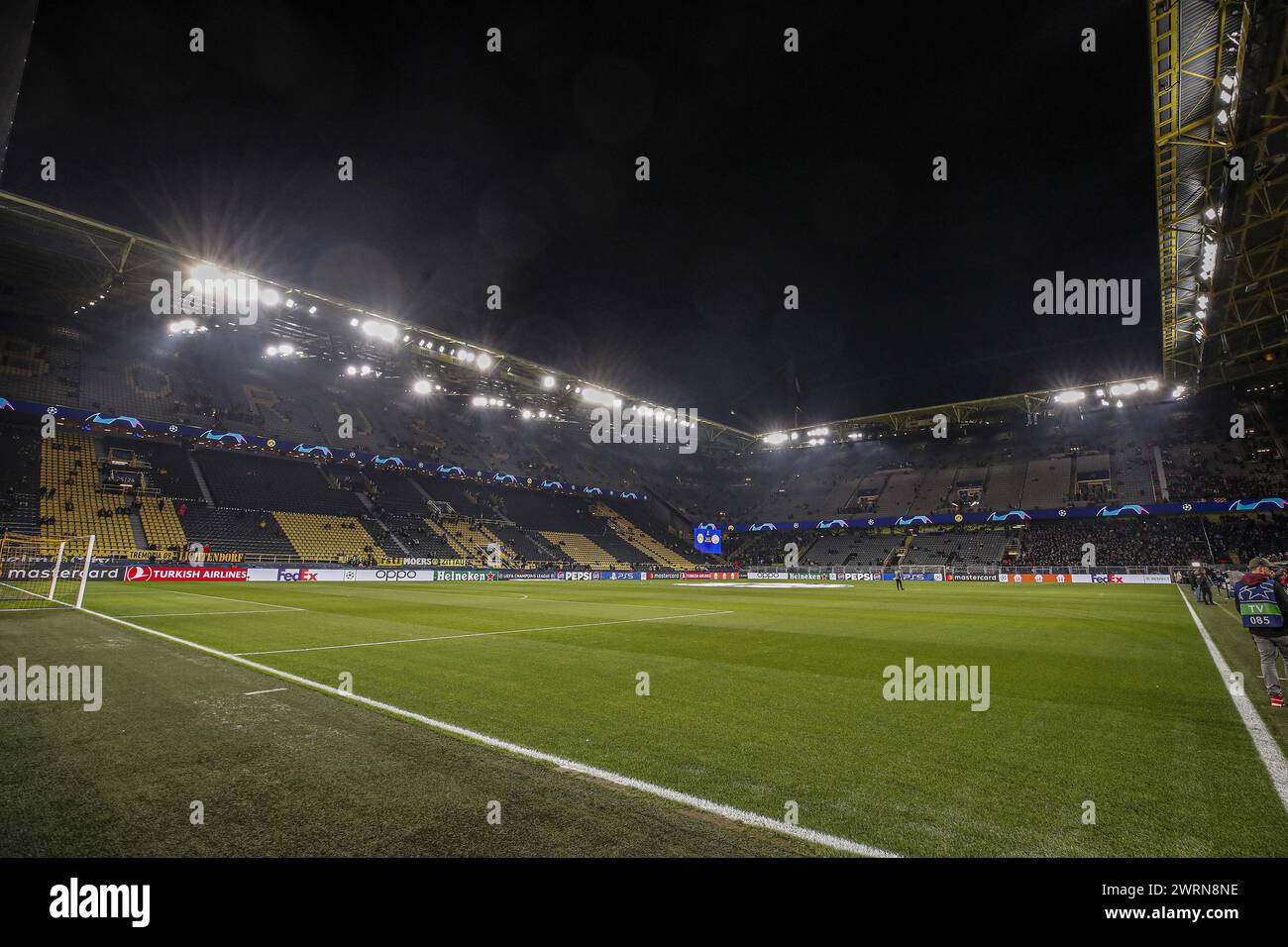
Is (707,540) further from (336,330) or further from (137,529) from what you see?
(137,529)

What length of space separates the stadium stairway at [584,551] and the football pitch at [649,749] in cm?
4267

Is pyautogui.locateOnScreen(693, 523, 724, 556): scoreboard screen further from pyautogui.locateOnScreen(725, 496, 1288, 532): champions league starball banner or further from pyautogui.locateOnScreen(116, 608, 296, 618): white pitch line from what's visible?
pyautogui.locateOnScreen(116, 608, 296, 618): white pitch line

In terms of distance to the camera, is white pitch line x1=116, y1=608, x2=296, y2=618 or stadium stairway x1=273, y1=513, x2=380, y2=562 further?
stadium stairway x1=273, y1=513, x2=380, y2=562

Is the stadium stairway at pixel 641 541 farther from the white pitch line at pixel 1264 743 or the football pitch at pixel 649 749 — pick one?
the white pitch line at pixel 1264 743

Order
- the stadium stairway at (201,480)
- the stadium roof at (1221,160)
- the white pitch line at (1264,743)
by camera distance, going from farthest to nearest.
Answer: the stadium stairway at (201,480) < the stadium roof at (1221,160) < the white pitch line at (1264,743)

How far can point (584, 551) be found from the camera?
54.6m

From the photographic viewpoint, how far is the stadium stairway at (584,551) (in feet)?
173

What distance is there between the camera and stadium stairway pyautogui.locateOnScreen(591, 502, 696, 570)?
5951 cm

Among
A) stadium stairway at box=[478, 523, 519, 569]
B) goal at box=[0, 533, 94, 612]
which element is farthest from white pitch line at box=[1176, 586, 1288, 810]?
stadium stairway at box=[478, 523, 519, 569]

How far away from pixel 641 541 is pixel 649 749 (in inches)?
2266

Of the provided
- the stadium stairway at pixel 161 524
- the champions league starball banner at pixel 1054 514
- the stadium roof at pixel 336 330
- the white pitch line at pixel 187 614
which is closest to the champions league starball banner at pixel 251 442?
the stadium stairway at pixel 161 524

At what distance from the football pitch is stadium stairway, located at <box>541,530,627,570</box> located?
140 ft

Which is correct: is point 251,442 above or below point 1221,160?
below

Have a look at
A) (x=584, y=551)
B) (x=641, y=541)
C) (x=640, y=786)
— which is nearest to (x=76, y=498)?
(x=584, y=551)
